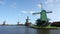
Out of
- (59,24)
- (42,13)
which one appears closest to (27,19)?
(59,24)

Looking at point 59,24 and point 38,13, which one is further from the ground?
point 38,13

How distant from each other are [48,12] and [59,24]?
13051mm

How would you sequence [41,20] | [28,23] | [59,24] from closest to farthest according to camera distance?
[41,20] < [59,24] < [28,23]

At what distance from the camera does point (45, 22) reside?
249 feet

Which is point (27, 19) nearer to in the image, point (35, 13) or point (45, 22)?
point (35, 13)

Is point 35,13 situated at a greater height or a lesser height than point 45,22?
greater

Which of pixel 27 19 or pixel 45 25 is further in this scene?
pixel 27 19

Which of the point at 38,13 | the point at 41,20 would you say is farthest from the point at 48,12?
the point at 41,20

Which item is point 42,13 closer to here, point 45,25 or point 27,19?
point 45,25

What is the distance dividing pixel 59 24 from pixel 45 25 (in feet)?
56.9

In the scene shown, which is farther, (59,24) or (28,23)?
(28,23)

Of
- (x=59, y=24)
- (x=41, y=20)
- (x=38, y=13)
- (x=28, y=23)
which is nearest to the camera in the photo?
(x=41, y=20)

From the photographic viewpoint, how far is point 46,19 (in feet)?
249

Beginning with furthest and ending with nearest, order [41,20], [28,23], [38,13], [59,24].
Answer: [28,23], [59,24], [38,13], [41,20]
